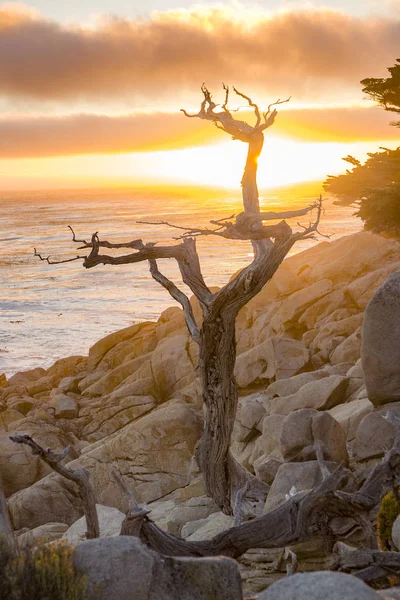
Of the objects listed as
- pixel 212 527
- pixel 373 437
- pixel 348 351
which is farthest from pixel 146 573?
pixel 348 351

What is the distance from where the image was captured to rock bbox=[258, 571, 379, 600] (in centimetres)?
586

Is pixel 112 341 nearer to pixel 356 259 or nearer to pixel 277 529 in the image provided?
pixel 356 259

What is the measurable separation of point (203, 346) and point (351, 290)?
1343 cm

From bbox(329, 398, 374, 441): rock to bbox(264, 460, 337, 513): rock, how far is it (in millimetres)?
2215

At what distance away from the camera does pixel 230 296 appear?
561 inches

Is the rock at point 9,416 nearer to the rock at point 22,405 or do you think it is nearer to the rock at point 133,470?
the rock at point 22,405

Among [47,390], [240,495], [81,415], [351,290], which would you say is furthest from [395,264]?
[240,495]

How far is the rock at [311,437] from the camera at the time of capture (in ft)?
45.0

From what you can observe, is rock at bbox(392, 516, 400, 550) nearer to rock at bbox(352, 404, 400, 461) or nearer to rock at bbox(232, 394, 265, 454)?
rock at bbox(352, 404, 400, 461)

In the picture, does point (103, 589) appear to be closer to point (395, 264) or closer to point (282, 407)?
point (282, 407)

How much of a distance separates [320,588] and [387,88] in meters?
28.4

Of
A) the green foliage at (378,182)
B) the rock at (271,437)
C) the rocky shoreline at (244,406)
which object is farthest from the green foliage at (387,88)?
the rock at (271,437)

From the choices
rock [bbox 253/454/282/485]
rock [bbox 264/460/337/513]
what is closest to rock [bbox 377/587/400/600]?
rock [bbox 264/460/337/513]

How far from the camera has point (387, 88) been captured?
3073 cm
